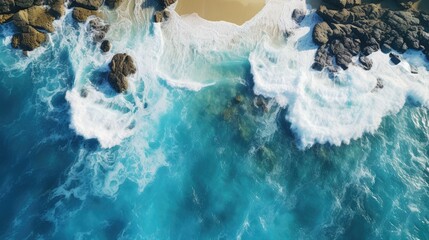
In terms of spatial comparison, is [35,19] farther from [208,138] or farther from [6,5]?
[208,138]

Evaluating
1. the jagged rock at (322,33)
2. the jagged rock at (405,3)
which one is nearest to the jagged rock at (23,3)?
the jagged rock at (322,33)

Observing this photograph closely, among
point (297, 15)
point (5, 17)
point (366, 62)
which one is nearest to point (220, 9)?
point (297, 15)

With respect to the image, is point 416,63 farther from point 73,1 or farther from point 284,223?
point 73,1

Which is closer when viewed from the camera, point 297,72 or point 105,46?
point 105,46

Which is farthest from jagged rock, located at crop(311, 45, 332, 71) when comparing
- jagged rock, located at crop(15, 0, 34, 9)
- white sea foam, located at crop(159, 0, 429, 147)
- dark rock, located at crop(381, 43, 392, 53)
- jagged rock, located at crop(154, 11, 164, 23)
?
jagged rock, located at crop(15, 0, 34, 9)

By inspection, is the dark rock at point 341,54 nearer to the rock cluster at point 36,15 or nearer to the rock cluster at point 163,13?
the rock cluster at point 163,13

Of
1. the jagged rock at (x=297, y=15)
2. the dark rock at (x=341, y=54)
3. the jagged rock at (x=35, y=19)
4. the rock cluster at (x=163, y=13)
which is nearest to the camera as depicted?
the jagged rock at (x=35, y=19)

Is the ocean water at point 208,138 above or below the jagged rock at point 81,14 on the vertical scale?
below
